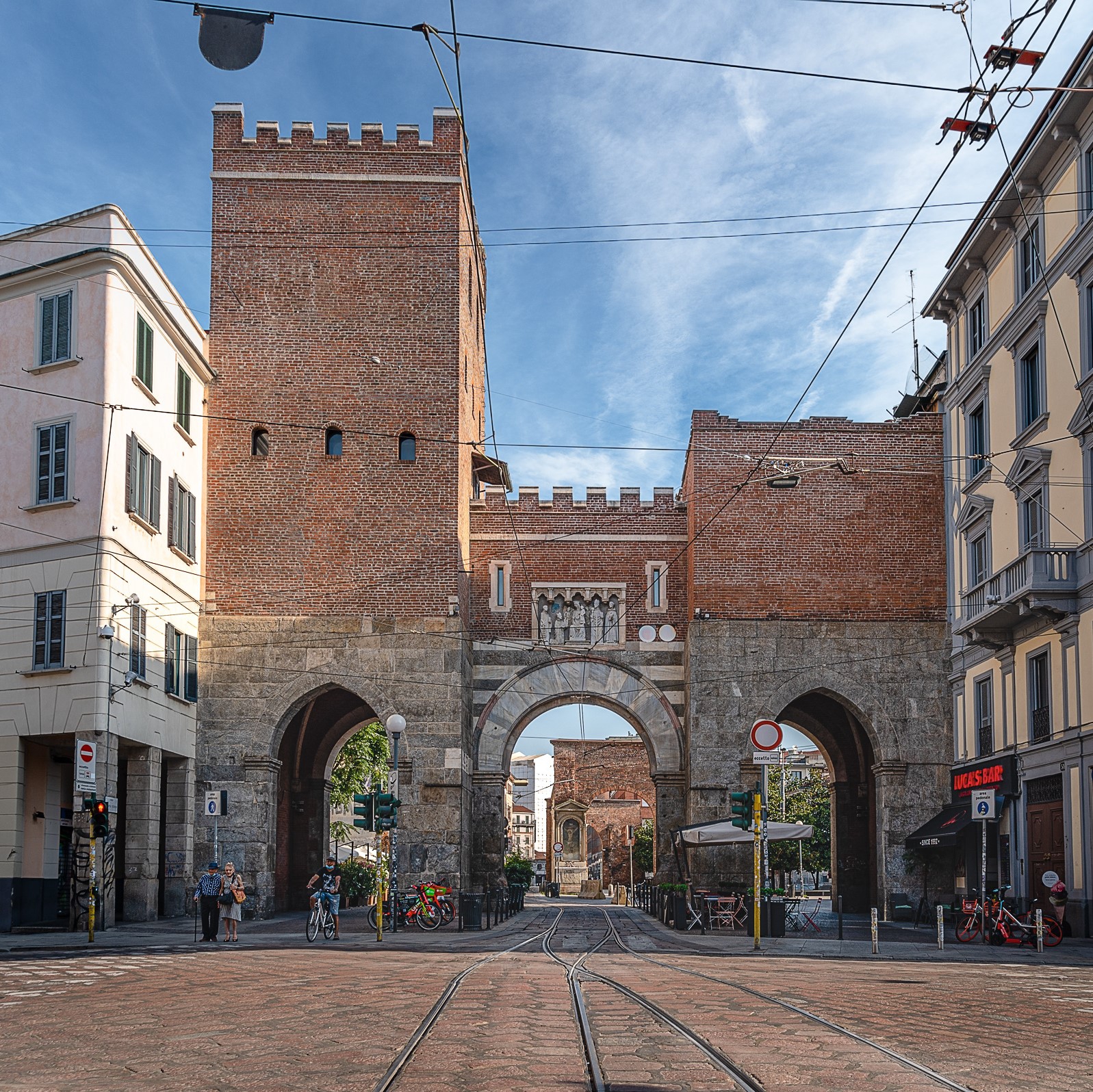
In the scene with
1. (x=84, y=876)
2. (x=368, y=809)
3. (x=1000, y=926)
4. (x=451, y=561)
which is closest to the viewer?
(x=1000, y=926)

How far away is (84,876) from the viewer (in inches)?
930

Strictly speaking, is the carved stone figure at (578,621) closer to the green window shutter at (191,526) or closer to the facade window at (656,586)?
the facade window at (656,586)

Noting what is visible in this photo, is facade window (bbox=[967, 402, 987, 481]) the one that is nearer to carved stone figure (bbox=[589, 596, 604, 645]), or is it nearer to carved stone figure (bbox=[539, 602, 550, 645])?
carved stone figure (bbox=[589, 596, 604, 645])

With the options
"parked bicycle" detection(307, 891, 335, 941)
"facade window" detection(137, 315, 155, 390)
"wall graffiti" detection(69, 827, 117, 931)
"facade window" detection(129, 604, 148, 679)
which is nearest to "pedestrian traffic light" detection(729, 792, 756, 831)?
"parked bicycle" detection(307, 891, 335, 941)

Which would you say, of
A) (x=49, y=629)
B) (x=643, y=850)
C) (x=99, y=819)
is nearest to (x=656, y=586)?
(x=49, y=629)

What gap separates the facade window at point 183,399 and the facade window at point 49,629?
19.1ft

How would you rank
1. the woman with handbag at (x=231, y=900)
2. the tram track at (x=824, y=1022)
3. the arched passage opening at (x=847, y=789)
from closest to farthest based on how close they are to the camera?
the tram track at (x=824, y=1022), the woman with handbag at (x=231, y=900), the arched passage opening at (x=847, y=789)

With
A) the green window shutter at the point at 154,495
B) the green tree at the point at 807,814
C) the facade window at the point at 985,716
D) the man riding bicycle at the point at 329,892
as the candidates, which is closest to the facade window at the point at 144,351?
the green window shutter at the point at 154,495

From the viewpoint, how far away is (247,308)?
3216 cm

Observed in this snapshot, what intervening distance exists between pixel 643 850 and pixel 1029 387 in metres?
47.7

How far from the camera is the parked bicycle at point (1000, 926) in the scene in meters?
22.3

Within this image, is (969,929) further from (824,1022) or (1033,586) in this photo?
(824,1022)

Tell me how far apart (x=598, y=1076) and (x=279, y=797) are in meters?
29.0

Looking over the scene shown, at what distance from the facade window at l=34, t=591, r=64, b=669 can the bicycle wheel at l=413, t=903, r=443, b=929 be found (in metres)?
7.99
